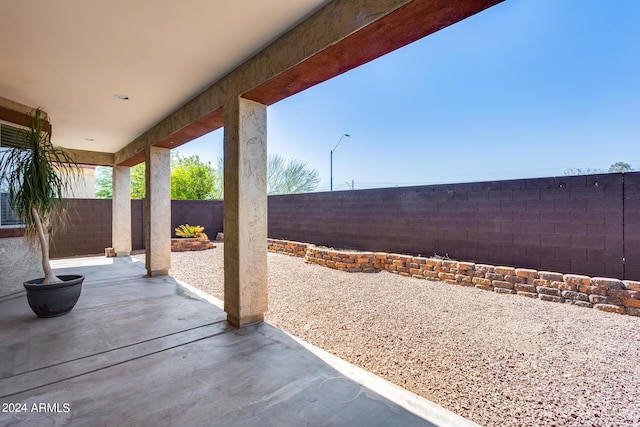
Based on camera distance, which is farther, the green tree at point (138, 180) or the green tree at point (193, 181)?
the green tree at point (138, 180)

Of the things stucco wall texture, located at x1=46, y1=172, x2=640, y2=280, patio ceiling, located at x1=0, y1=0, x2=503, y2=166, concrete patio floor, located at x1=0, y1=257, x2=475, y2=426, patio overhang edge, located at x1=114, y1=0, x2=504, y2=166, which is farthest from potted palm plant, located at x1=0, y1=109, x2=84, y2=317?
stucco wall texture, located at x1=46, y1=172, x2=640, y2=280

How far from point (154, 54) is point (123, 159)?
4.78 m

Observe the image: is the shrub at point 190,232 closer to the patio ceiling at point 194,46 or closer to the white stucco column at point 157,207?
the white stucco column at point 157,207

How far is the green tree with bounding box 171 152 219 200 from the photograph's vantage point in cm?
1584

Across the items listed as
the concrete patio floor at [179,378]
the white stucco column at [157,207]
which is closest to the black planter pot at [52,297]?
the concrete patio floor at [179,378]

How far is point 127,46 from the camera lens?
2535mm

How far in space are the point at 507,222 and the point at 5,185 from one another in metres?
7.17

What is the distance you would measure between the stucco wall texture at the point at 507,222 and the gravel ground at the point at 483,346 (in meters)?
0.73

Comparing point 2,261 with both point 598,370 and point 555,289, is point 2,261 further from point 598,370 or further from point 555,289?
Answer: point 555,289

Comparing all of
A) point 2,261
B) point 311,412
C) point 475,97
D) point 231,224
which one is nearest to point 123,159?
point 2,261

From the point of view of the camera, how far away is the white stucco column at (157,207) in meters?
4.91

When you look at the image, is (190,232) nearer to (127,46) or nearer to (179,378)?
(127,46)

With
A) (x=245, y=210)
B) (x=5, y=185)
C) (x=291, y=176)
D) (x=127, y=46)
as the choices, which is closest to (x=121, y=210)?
(x=5, y=185)

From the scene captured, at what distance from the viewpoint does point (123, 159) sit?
6473 millimetres
